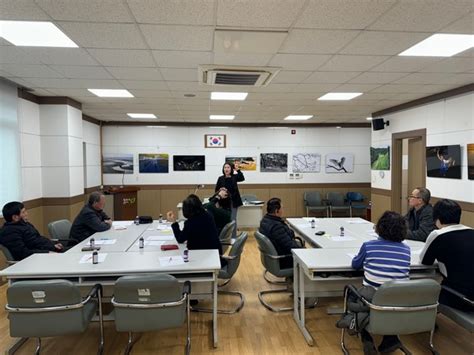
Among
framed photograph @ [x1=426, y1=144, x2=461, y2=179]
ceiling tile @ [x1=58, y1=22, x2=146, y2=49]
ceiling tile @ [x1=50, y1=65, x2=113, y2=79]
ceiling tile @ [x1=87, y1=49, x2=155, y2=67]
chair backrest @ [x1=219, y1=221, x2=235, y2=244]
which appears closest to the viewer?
ceiling tile @ [x1=58, y1=22, x2=146, y2=49]

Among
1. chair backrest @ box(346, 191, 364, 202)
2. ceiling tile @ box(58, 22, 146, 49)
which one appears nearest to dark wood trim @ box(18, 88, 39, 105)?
ceiling tile @ box(58, 22, 146, 49)

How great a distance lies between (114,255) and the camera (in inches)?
128

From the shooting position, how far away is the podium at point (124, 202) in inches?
310

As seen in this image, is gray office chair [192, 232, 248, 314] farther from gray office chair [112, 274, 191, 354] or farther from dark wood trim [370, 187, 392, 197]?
dark wood trim [370, 187, 392, 197]

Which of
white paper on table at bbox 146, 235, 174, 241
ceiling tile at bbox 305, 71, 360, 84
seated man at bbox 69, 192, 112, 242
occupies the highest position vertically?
ceiling tile at bbox 305, 71, 360, 84

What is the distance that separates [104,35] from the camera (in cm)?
304

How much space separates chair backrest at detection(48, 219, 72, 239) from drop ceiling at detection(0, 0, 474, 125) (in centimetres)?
206

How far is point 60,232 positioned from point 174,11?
11.2ft

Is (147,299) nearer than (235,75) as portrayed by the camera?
Yes

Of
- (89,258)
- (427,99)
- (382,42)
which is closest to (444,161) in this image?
(427,99)

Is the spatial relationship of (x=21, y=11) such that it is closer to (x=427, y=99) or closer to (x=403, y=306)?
(x=403, y=306)

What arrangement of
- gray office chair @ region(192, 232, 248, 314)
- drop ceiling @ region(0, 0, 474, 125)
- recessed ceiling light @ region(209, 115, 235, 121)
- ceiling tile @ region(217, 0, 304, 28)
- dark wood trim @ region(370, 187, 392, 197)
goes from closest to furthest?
ceiling tile @ region(217, 0, 304, 28) < drop ceiling @ region(0, 0, 474, 125) < gray office chair @ region(192, 232, 248, 314) < dark wood trim @ region(370, 187, 392, 197) < recessed ceiling light @ region(209, 115, 235, 121)

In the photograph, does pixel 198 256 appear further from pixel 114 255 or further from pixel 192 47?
pixel 192 47

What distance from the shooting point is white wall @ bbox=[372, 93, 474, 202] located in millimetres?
5012
